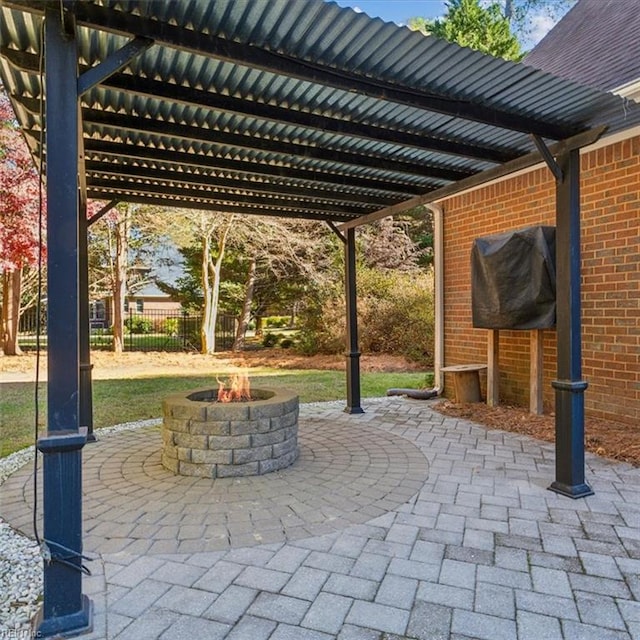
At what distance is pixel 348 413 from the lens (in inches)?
241

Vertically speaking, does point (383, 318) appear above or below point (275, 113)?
below

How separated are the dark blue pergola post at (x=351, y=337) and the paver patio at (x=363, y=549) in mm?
1866

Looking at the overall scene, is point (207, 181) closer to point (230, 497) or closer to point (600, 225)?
point (230, 497)

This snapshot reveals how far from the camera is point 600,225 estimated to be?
498 cm

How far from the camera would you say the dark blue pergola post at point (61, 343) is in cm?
201

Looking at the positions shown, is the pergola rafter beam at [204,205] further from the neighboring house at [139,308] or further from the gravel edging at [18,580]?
the neighboring house at [139,308]

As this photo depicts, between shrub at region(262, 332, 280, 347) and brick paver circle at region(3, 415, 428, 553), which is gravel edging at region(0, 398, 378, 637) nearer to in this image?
brick paver circle at region(3, 415, 428, 553)

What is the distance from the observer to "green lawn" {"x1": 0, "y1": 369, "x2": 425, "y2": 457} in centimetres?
579

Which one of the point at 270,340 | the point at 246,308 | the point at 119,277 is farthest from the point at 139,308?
the point at 270,340

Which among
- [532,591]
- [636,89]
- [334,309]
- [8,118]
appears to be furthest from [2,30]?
[334,309]

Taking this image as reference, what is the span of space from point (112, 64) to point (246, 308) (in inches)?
513

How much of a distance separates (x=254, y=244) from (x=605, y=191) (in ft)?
33.6

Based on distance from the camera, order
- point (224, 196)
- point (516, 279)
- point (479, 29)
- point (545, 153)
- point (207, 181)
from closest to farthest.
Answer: point (545, 153), point (207, 181), point (224, 196), point (516, 279), point (479, 29)

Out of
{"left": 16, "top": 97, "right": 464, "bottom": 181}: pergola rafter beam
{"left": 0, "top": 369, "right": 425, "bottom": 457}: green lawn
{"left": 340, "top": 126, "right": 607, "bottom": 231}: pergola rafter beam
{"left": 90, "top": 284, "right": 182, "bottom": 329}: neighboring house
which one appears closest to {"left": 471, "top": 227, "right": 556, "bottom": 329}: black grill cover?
{"left": 340, "top": 126, "right": 607, "bottom": 231}: pergola rafter beam
